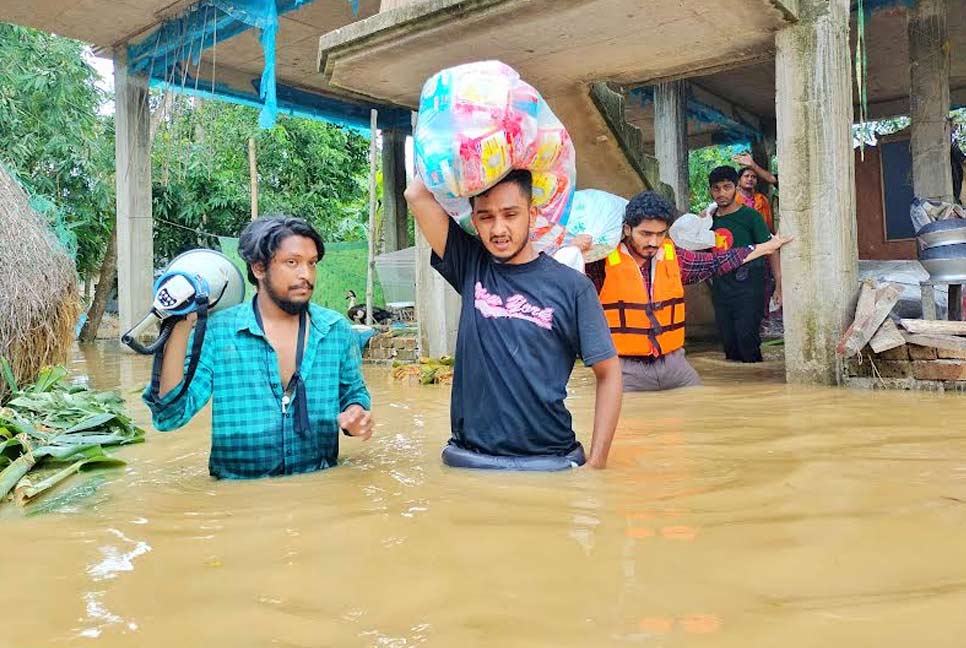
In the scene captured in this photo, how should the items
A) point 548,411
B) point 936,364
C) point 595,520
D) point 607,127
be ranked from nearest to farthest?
point 595,520
point 548,411
point 936,364
point 607,127

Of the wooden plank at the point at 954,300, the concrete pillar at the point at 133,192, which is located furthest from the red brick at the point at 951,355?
the concrete pillar at the point at 133,192

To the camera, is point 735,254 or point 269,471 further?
point 735,254

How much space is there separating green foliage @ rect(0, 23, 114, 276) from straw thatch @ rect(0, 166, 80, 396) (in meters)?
8.21

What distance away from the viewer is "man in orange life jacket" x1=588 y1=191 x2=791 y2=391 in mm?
4926

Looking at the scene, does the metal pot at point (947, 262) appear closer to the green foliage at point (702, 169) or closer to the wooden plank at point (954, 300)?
the wooden plank at point (954, 300)

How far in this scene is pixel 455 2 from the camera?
5.38m

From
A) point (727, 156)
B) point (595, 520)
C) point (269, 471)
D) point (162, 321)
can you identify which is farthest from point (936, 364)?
point (727, 156)

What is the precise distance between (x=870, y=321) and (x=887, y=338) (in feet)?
0.49

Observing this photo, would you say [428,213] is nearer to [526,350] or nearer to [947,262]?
[526,350]

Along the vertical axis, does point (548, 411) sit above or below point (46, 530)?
above

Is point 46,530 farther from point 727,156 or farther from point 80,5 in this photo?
point 727,156

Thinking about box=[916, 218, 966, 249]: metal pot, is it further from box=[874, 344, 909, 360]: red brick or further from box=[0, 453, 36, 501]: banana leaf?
box=[0, 453, 36, 501]: banana leaf

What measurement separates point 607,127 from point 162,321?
5322 mm

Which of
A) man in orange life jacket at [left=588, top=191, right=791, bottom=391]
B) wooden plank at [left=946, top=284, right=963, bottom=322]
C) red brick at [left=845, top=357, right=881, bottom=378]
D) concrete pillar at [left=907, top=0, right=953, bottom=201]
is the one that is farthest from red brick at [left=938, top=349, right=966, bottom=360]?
concrete pillar at [left=907, top=0, right=953, bottom=201]
